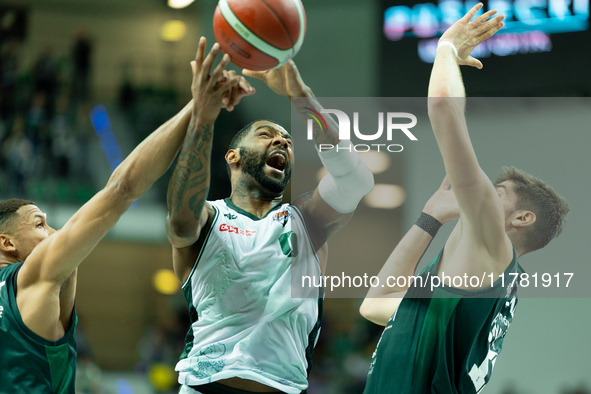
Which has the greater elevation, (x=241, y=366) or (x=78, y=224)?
(x=78, y=224)

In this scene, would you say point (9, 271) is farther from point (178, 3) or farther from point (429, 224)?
point (178, 3)

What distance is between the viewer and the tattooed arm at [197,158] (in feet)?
10.3

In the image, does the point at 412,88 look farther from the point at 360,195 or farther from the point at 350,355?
the point at 360,195

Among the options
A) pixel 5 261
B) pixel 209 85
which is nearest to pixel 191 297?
pixel 5 261

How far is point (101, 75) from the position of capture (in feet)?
49.7

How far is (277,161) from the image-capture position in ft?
13.7

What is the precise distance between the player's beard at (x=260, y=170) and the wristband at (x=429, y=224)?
0.86 meters

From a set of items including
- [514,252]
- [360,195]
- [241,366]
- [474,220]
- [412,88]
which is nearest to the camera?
[474,220]

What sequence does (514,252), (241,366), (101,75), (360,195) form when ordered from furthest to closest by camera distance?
(101,75) < (360,195) < (241,366) < (514,252)

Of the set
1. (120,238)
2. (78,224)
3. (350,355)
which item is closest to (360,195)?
(78,224)

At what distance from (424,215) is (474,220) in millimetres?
755

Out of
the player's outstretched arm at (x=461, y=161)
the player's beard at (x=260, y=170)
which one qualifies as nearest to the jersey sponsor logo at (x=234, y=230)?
the player's beard at (x=260, y=170)

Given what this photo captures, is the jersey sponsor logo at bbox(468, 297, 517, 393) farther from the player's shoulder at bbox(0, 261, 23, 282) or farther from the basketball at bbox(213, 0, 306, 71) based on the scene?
the player's shoulder at bbox(0, 261, 23, 282)

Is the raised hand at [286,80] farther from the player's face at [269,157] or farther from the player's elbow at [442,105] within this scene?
the player's elbow at [442,105]
